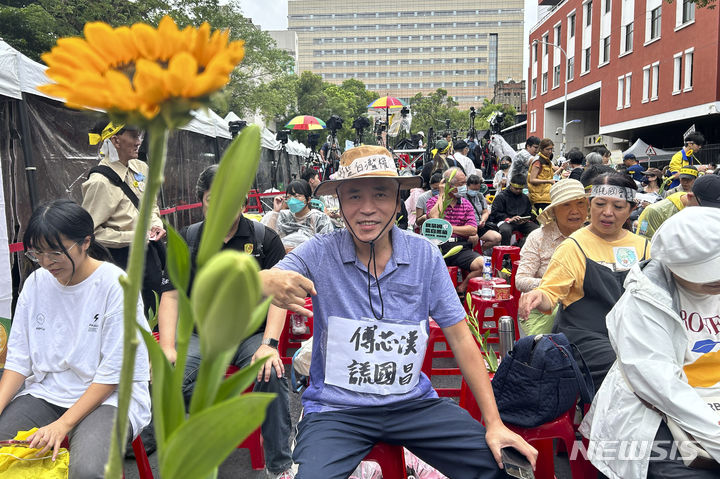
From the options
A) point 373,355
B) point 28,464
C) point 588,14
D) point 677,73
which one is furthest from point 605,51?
point 28,464

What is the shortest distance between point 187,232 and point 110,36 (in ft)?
8.56

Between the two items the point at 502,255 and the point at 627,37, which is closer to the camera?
the point at 502,255

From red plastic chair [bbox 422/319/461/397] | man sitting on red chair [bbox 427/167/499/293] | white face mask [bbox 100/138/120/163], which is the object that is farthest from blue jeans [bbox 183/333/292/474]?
man sitting on red chair [bbox 427/167/499/293]

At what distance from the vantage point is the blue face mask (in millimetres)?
5348

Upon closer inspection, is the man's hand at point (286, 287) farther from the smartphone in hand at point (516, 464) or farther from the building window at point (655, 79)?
the building window at point (655, 79)

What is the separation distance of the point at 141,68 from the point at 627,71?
2943 centimetres

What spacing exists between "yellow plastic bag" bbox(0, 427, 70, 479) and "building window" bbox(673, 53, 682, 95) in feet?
79.0

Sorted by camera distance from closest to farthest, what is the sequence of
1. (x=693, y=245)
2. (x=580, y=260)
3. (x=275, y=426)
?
(x=693, y=245)
(x=275, y=426)
(x=580, y=260)

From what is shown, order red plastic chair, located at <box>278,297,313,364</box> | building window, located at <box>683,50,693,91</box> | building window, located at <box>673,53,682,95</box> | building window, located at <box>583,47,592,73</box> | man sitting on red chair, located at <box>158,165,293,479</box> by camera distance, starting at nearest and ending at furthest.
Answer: man sitting on red chair, located at <box>158,165,293,479</box> → red plastic chair, located at <box>278,297,313,364</box> → building window, located at <box>683,50,693,91</box> → building window, located at <box>673,53,682,95</box> → building window, located at <box>583,47,592,73</box>

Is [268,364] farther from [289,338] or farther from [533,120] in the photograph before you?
[533,120]

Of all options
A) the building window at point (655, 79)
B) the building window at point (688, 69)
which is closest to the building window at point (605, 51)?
the building window at point (655, 79)

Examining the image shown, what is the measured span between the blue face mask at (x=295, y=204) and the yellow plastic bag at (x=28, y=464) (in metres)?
3.67

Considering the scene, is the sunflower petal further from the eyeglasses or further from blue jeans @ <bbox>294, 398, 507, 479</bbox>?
the eyeglasses

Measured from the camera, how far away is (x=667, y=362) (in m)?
1.82
